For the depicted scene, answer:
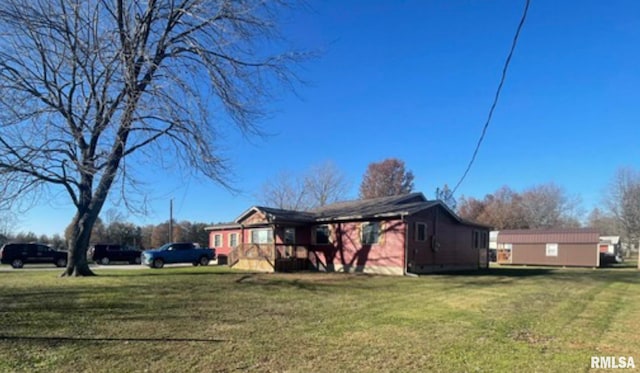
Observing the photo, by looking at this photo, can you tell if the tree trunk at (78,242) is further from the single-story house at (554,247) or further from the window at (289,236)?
the single-story house at (554,247)

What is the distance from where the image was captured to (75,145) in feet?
42.9

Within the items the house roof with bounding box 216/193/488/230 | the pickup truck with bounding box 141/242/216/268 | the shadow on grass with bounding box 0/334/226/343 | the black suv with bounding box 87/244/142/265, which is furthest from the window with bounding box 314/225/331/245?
the black suv with bounding box 87/244/142/265

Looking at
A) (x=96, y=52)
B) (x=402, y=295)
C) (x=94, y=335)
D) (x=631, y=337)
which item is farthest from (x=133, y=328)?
(x=631, y=337)

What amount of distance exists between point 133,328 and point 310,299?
4.88 m

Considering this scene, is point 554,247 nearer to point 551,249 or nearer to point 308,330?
point 551,249

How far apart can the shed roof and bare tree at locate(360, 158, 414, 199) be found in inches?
1063

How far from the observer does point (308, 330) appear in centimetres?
732

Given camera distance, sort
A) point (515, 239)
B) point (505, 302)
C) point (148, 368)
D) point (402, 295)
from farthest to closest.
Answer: point (515, 239) < point (402, 295) < point (505, 302) < point (148, 368)

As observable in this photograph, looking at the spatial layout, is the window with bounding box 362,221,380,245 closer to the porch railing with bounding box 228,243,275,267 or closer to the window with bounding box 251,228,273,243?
the porch railing with bounding box 228,243,275,267

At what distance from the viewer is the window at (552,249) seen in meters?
34.0

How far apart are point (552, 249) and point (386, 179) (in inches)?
1283

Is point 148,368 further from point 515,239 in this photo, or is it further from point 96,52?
point 515,239

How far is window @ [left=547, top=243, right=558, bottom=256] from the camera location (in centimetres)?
3396

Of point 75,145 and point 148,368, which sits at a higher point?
point 75,145
